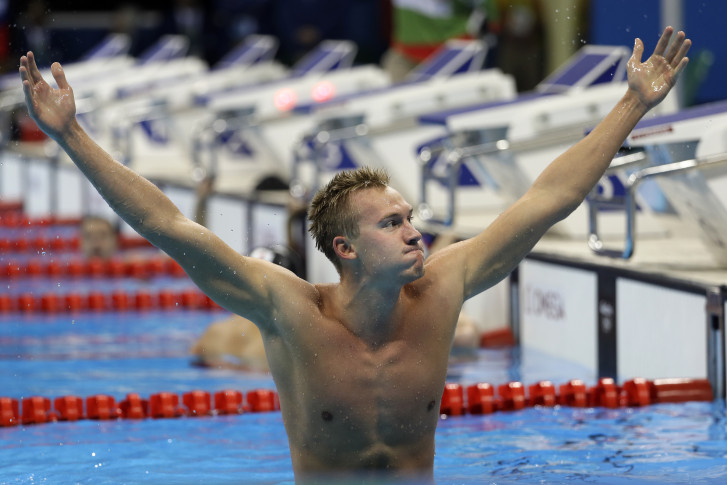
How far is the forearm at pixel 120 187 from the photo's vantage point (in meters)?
2.47

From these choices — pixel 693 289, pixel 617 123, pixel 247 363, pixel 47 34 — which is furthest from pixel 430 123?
Answer: pixel 47 34

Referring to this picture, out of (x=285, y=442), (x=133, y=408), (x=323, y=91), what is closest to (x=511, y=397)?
(x=285, y=442)

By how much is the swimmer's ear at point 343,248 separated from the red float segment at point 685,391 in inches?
82.2

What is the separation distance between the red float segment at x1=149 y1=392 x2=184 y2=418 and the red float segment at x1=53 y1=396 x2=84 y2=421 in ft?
0.82

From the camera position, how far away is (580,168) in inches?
109

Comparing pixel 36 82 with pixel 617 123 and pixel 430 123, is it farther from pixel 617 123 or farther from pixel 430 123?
pixel 430 123

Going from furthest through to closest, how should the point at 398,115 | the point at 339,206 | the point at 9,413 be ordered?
the point at 398,115 < the point at 9,413 < the point at 339,206

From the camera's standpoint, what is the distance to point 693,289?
4453mm

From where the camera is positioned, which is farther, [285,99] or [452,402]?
[285,99]

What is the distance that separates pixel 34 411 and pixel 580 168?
7.77 ft

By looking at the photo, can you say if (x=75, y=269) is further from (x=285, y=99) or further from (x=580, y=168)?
(x=580, y=168)

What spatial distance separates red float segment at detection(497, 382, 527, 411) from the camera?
175 inches

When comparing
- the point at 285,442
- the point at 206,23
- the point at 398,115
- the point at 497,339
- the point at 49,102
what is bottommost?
the point at 285,442

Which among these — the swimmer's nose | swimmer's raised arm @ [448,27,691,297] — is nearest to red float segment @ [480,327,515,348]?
swimmer's raised arm @ [448,27,691,297]
